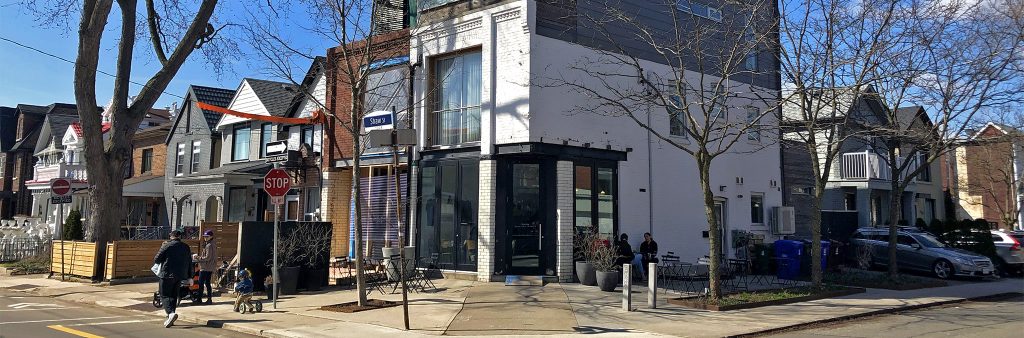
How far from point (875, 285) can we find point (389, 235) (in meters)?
12.4

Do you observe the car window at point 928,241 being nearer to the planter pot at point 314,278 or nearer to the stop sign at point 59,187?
the planter pot at point 314,278

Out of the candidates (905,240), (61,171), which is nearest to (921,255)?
(905,240)

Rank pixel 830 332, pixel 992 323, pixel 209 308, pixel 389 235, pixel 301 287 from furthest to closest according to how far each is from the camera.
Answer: pixel 389 235
pixel 301 287
pixel 209 308
pixel 992 323
pixel 830 332

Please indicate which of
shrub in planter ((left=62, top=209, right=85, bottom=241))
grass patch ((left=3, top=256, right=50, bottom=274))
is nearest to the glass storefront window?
grass patch ((left=3, top=256, right=50, bottom=274))

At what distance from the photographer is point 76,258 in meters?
18.5

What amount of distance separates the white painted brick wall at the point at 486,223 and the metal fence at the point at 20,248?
16936 mm

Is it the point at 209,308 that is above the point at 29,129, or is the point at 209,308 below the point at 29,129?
below

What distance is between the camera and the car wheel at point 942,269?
802 inches

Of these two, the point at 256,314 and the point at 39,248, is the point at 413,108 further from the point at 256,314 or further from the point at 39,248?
the point at 39,248

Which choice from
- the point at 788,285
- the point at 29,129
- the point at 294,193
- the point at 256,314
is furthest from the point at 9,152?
the point at 788,285

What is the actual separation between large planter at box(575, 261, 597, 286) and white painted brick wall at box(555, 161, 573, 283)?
362 millimetres

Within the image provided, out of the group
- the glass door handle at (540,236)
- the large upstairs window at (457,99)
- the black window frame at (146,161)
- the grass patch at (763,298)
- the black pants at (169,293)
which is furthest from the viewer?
the black window frame at (146,161)

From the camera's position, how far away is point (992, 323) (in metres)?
11.6

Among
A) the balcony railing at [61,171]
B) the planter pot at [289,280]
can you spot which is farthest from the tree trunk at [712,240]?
the balcony railing at [61,171]
